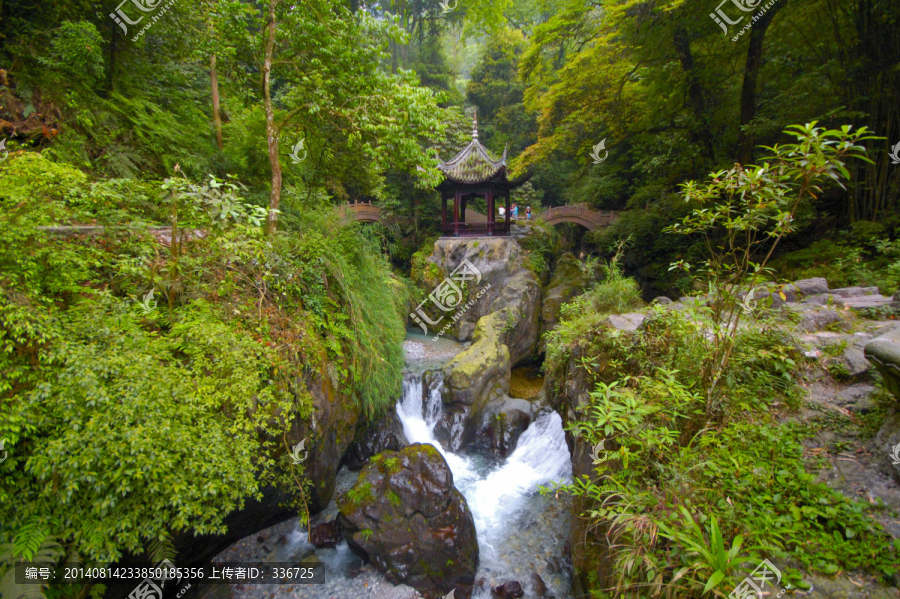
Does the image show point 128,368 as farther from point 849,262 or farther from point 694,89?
point 694,89

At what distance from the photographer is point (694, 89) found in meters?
9.27

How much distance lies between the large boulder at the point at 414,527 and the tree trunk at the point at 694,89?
421 inches

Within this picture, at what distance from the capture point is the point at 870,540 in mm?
2025

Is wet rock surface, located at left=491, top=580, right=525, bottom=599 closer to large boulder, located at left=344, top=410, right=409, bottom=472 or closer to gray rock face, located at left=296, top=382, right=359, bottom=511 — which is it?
gray rock face, located at left=296, top=382, right=359, bottom=511

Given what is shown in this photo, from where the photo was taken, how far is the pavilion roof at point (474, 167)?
45.5 feet

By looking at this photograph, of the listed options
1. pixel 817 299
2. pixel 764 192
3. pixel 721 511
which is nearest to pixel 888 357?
pixel 764 192

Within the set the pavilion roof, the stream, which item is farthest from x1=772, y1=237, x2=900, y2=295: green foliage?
the pavilion roof

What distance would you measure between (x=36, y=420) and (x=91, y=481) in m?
0.58

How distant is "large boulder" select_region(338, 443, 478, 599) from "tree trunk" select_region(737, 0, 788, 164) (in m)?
9.94

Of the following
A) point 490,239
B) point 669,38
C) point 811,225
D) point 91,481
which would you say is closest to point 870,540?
point 91,481

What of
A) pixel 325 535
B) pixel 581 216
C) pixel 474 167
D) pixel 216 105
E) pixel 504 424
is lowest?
pixel 325 535

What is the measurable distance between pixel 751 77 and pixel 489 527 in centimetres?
1164

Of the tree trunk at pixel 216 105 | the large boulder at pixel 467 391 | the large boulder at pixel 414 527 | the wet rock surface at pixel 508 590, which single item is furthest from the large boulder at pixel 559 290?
the tree trunk at pixel 216 105

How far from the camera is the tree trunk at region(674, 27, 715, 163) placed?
8898mm
